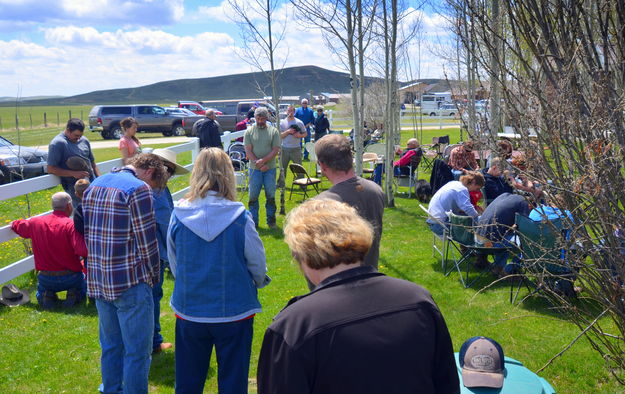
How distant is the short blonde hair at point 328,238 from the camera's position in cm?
175

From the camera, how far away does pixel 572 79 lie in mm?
2777

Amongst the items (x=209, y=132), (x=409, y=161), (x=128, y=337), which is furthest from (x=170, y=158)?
(x=409, y=161)

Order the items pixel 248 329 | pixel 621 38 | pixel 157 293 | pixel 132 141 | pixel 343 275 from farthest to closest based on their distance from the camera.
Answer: pixel 132 141
pixel 157 293
pixel 248 329
pixel 621 38
pixel 343 275

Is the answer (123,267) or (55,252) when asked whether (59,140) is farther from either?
(123,267)

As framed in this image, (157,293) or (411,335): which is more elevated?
(411,335)

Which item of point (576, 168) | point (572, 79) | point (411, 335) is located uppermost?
point (572, 79)

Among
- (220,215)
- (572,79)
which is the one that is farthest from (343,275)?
(572,79)

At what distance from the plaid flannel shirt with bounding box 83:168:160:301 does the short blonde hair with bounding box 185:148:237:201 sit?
41cm

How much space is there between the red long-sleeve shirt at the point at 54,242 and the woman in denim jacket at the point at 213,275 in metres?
A: 2.95

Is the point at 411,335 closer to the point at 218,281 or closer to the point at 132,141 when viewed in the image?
the point at 218,281

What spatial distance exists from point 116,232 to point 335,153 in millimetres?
1444

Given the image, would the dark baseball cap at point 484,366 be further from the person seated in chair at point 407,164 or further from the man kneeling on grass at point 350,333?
the person seated in chair at point 407,164

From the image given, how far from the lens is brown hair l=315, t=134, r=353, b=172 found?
3.51 m

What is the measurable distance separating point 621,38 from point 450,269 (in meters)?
4.53
